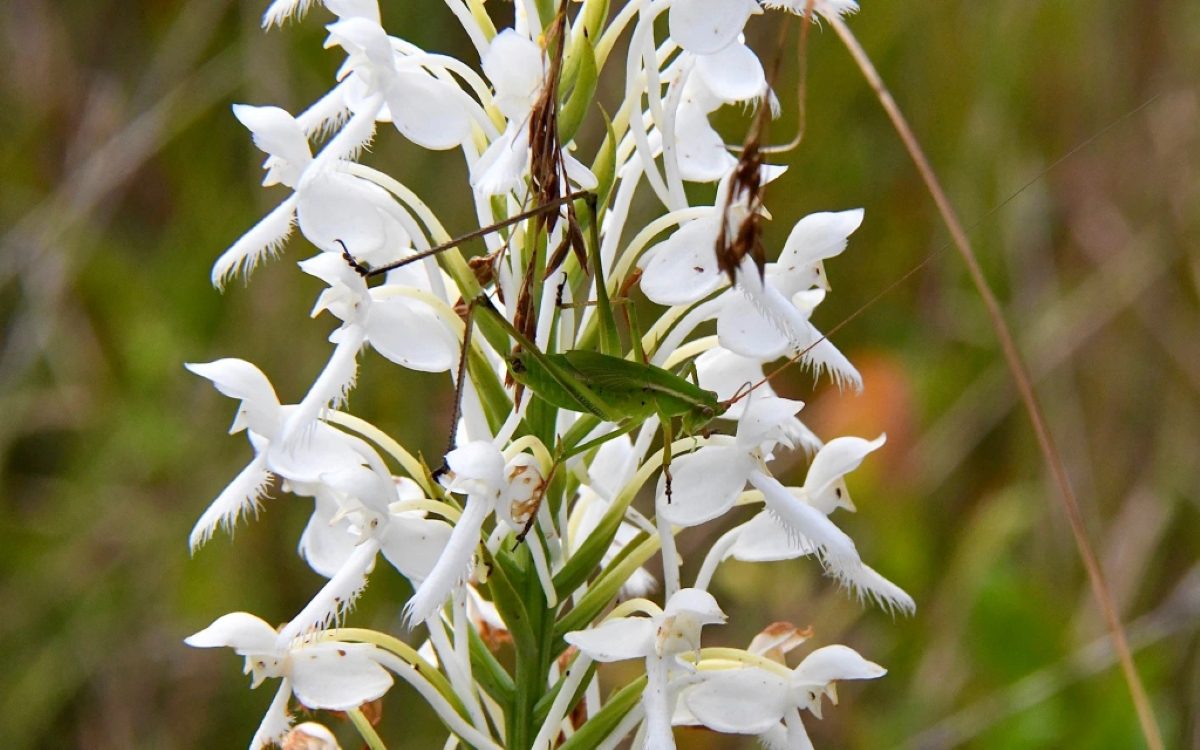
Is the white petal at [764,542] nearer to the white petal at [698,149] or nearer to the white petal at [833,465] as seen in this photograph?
the white petal at [833,465]

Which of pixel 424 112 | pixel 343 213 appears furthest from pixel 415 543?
pixel 424 112

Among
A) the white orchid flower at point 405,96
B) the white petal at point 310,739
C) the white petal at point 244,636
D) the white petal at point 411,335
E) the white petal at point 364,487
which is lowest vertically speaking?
the white petal at point 310,739

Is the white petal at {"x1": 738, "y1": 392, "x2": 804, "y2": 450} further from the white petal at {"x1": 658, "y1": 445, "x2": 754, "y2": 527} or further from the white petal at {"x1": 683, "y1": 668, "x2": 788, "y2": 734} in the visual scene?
the white petal at {"x1": 683, "y1": 668, "x2": 788, "y2": 734}

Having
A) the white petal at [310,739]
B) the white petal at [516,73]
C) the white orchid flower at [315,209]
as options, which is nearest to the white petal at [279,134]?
the white orchid flower at [315,209]

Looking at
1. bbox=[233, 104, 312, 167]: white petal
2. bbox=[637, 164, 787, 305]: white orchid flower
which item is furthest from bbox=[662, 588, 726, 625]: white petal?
bbox=[233, 104, 312, 167]: white petal

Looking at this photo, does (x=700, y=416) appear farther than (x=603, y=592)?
Yes

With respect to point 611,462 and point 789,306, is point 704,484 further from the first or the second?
point 611,462

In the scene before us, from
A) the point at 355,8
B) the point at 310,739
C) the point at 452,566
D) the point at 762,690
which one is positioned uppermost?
the point at 355,8
